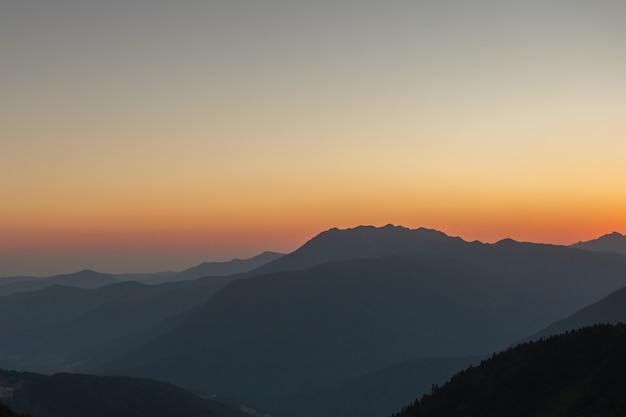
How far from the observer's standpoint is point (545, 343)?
168 metres

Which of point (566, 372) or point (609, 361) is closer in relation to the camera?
point (609, 361)

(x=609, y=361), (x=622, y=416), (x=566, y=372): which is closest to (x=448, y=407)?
(x=566, y=372)

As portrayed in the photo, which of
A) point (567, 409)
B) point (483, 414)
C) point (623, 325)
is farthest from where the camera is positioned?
point (623, 325)

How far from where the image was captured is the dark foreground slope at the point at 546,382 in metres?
128

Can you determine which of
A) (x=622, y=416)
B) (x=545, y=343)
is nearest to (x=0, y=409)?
(x=622, y=416)

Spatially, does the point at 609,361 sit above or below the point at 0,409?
below

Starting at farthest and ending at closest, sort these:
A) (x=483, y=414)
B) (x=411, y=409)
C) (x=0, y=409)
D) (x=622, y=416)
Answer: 1. (x=411, y=409)
2. (x=483, y=414)
3. (x=622, y=416)
4. (x=0, y=409)

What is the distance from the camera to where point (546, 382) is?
148 metres

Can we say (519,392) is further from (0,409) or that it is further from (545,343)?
(0,409)

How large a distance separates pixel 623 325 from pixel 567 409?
1587 inches

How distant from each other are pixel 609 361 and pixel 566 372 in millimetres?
12629

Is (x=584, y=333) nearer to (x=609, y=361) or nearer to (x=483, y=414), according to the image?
(x=609, y=361)

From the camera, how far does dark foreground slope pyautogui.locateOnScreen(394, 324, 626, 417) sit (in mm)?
128225

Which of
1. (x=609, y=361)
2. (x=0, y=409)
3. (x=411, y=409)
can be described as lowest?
(x=411, y=409)
